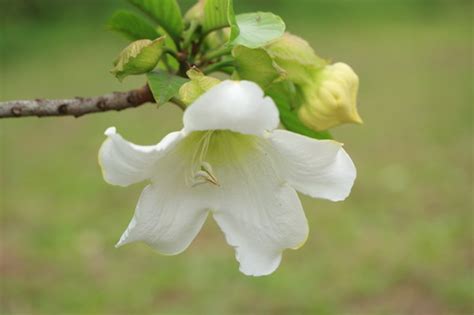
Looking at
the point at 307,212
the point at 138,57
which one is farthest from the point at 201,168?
the point at 307,212

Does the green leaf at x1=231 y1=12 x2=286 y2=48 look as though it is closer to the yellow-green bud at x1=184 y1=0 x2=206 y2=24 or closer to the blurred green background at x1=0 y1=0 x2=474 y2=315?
the yellow-green bud at x1=184 y1=0 x2=206 y2=24

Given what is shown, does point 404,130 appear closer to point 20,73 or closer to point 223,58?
point 20,73

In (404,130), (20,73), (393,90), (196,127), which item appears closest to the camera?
(196,127)

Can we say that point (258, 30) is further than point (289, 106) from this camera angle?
No

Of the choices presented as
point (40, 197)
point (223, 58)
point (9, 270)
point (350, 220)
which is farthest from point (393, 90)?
point (223, 58)

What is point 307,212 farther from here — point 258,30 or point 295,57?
point 258,30

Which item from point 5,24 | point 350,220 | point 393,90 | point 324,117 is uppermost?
point 324,117

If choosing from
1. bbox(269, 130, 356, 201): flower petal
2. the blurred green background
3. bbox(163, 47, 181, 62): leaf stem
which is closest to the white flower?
bbox(269, 130, 356, 201): flower petal
